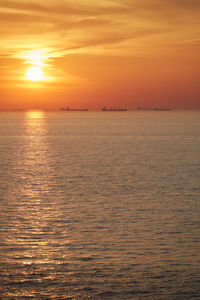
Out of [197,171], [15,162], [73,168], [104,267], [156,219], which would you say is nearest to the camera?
[104,267]

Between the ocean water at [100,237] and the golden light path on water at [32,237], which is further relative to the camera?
the golden light path on water at [32,237]

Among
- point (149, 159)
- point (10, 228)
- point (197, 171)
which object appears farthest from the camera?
point (149, 159)

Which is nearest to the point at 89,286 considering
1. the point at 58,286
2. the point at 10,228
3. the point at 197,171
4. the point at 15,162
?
the point at 58,286

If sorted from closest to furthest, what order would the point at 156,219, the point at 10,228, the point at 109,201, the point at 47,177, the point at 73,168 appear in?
the point at 10,228
the point at 156,219
the point at 109,201
the point at 47,177
the point at 73,168

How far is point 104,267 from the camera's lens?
18969 mm

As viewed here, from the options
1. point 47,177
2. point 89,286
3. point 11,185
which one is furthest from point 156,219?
point 47,177

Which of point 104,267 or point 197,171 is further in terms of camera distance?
point 197,171

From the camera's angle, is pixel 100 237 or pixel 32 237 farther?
pixel 100 237

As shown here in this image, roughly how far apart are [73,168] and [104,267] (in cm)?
3737

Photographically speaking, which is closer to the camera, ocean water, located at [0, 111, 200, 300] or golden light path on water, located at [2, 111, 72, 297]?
ocean water, located at [0, 111, 200, 300]

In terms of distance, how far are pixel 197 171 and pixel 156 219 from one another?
25.8 meters

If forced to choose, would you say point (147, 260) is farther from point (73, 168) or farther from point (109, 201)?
point (73, 168)

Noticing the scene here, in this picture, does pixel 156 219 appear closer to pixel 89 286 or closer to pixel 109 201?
pixel 109 201

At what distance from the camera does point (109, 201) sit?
3347 centimetres
